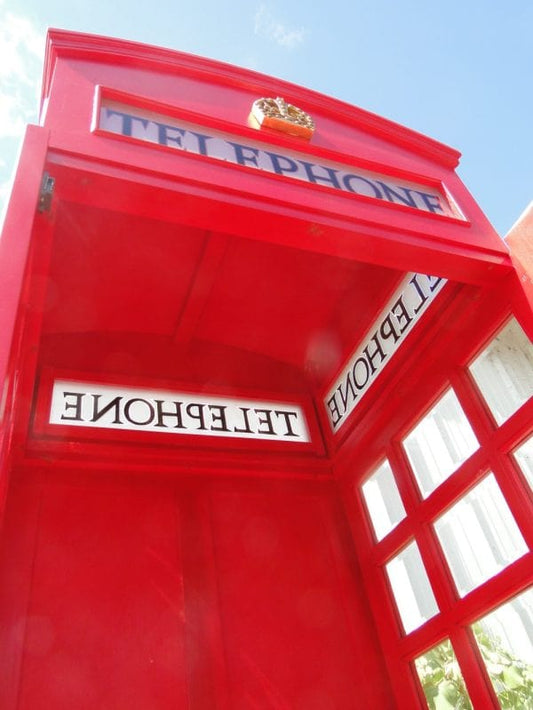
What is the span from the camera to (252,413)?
3.23 meters

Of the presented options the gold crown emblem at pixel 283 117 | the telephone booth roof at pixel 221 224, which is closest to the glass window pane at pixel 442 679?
the telephone booth roof at pixel 221 224

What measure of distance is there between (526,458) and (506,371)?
1.12 feet

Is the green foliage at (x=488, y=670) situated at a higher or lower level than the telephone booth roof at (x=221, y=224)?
lower

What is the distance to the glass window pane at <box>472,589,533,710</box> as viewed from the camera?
6.92 ft

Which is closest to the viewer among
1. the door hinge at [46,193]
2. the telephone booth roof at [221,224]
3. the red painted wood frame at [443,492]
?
the door hinge at [46,193]

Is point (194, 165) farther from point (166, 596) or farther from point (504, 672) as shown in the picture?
point (504, 672)

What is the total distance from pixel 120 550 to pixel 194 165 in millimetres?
1605

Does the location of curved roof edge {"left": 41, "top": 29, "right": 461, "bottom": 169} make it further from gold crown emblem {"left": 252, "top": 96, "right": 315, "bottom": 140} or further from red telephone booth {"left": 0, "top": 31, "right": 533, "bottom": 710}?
gold crown emblem {"left": 252, "top": 96, "right": 315, "bottom": 140}

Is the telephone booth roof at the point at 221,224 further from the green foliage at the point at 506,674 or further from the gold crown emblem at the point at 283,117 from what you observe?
the green foliage at the point at 506,674

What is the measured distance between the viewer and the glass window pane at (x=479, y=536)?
7.36ft

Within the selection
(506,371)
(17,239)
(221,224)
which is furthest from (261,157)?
(506,371)

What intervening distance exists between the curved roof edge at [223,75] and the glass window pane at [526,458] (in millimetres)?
1424

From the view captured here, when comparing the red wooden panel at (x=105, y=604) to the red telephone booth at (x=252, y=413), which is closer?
the red telephone booth at (x=252, y=413)

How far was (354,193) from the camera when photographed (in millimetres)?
2326
